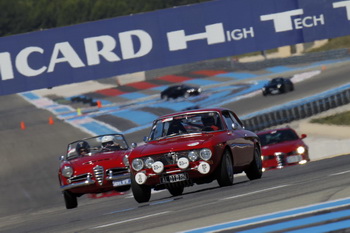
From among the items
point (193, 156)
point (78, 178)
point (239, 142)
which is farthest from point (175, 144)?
point (78, 178)

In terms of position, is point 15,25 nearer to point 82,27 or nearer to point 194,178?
point 82,27

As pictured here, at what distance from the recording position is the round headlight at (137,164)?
44.5 ft

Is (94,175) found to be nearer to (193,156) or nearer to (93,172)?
(93,172)

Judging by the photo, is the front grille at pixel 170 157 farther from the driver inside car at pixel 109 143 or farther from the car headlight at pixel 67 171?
the driver inside car at pixel 109 143

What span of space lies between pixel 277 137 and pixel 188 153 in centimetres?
855

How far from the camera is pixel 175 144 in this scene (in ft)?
44.7

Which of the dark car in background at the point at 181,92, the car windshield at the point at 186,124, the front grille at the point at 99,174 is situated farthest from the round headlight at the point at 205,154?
the dark car in background at the point at 181,92

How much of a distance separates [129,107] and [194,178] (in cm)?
4691

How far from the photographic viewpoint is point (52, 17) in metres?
114

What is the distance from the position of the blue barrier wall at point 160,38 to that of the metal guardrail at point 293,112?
11435 mm

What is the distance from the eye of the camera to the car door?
1430 cm

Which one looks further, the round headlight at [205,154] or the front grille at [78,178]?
the front grille at [78,178]

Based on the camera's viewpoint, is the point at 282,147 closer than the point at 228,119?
No

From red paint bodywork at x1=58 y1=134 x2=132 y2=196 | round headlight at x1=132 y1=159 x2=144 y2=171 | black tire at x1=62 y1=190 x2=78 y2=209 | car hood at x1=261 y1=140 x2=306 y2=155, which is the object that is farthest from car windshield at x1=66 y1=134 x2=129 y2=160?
round headlight at x1=132 y1=159 x2=144 y2=171
